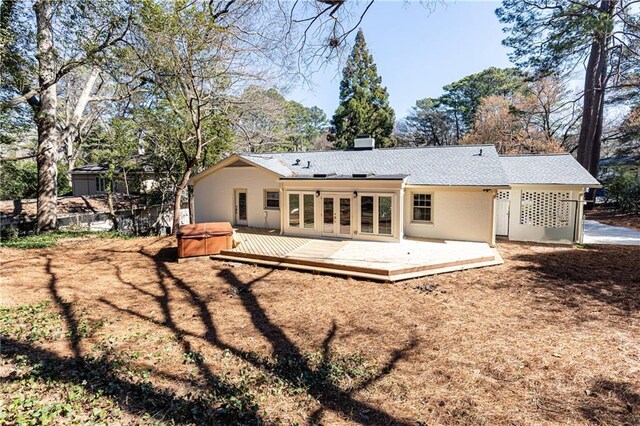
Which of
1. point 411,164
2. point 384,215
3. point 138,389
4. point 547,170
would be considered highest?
point 411,164

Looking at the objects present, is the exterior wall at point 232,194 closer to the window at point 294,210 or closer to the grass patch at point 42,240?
the window at point 294,210

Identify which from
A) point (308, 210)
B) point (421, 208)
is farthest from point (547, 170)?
point (308, 210)

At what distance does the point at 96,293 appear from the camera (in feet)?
22.9

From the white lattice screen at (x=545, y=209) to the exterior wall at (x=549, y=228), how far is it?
0.11 meters

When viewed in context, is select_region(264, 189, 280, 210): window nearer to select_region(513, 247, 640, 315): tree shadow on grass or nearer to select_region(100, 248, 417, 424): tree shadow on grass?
select_region(100, 248, 417, 424): tree shadow on grass

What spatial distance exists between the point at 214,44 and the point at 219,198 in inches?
271

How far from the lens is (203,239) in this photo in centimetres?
1015

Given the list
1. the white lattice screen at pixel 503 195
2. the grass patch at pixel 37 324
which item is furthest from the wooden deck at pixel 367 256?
the grass patch at pixel 37 324

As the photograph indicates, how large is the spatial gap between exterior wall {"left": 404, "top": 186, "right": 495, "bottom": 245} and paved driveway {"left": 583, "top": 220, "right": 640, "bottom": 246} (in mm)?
4987

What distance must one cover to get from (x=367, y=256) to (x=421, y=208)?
13.1 feet

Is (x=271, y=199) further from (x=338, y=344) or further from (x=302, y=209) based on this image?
(x=338, y=344)

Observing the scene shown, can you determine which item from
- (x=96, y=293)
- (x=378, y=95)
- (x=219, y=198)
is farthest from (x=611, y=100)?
(x=96, y=293)

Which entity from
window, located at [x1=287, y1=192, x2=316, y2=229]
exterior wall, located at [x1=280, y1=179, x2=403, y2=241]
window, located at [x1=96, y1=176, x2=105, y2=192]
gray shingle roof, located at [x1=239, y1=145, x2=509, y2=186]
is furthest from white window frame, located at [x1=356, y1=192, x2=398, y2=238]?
window, located at [x1=96, y1=176, x2=105, y2=192]

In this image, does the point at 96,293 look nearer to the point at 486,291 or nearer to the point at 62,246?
the point at 62,246
